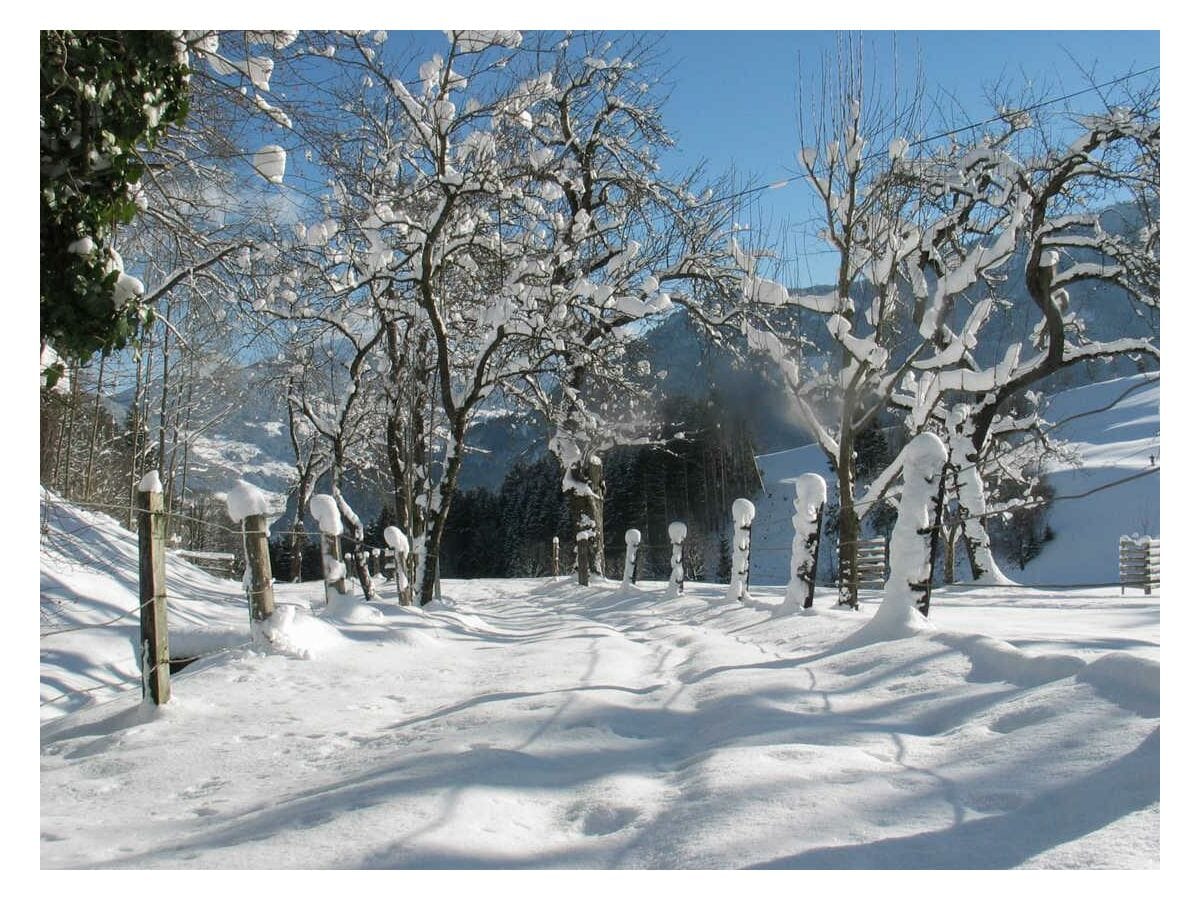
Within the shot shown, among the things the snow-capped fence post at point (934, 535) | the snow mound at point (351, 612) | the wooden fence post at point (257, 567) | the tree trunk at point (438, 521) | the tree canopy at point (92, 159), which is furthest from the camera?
the tree trunk at point (438, 521)

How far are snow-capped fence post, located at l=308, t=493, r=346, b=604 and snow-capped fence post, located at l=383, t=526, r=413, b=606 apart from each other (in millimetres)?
1922

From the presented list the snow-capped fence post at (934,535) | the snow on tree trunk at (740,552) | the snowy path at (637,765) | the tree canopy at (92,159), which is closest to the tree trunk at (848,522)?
the snow on tree trunk at (740,552)

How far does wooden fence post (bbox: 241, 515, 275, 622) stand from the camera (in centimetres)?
519

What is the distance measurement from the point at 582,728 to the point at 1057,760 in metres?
1.87

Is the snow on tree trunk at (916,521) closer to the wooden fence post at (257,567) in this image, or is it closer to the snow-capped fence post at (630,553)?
the wooden fence post at (257,567)

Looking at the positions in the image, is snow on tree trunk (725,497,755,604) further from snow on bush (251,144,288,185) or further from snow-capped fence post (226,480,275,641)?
snow on bush (251,144,288,185)

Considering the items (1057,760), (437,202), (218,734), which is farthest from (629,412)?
(1057,760)

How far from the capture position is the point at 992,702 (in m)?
3.21

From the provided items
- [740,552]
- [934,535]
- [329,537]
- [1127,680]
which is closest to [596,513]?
[740,552]

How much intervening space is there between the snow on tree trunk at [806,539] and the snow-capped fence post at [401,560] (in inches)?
221

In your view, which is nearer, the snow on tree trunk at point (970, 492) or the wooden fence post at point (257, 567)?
the wooden fence post at point (257, 567)

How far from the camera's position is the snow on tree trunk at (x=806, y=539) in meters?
7.46

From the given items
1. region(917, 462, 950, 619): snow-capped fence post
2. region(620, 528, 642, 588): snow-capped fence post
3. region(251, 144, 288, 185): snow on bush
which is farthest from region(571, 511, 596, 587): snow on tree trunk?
region(251, 144, 288, 185): snow on bush
